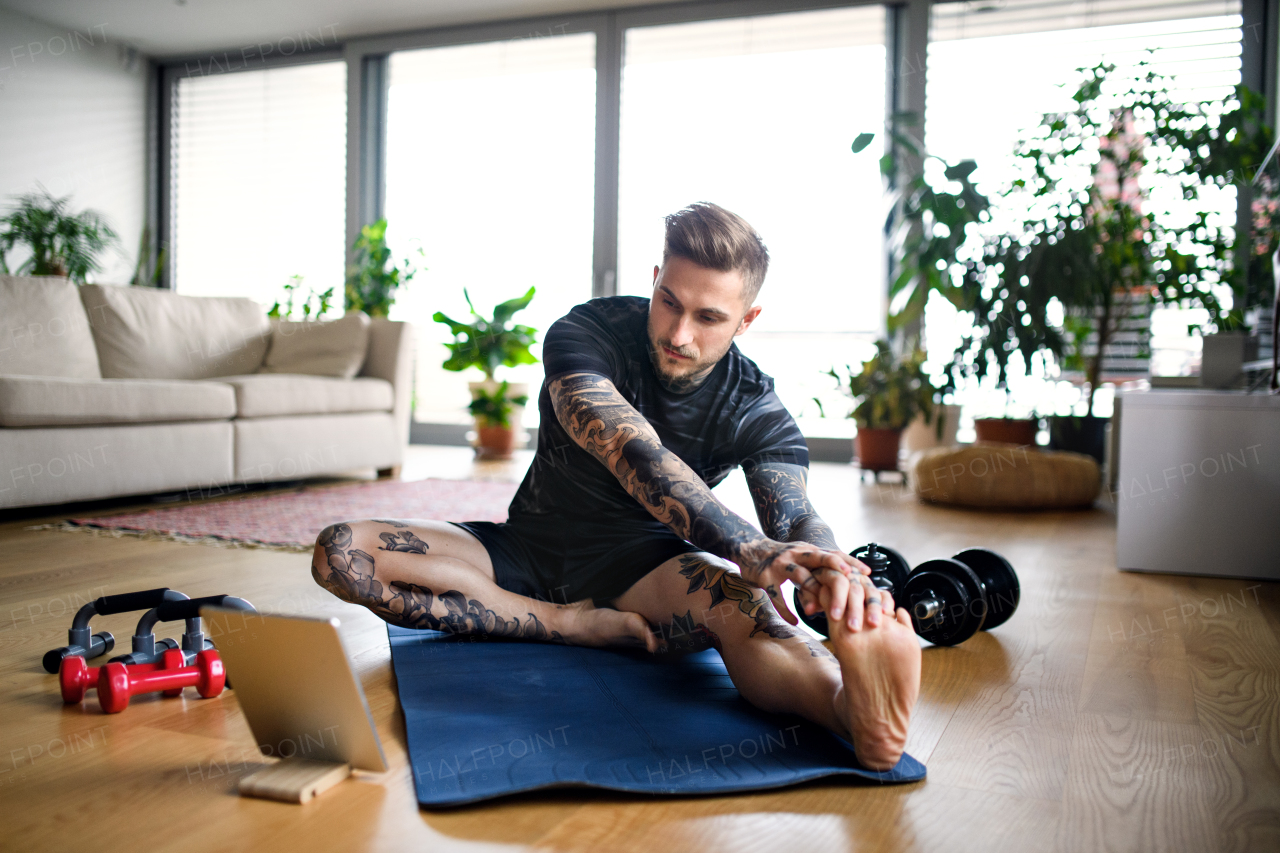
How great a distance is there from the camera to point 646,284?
19.7ft

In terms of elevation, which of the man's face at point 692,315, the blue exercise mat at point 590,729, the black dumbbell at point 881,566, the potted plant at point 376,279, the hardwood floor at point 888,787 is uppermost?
the potted plant at point 376,279

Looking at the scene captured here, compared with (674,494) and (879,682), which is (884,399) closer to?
(674,494)

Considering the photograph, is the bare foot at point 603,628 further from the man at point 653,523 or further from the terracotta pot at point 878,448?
the terracotta pot at point 878,448

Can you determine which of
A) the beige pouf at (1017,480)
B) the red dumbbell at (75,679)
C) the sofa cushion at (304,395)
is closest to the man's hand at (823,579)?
the red dumbbell at (75,679)

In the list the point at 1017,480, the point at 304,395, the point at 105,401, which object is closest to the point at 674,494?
the point at 105,401

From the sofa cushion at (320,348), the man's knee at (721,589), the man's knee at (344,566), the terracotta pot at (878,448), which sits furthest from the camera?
the terracotta pot at (878,448)

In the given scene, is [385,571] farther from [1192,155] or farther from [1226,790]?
[1192,155]

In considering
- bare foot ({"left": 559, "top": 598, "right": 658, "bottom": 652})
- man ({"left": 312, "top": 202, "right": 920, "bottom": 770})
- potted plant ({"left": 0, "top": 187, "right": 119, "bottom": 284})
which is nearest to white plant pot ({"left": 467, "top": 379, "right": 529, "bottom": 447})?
potted plant ({"left": 0, "top": 187, "right": 119, "bottom": 284})

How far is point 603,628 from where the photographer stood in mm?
1607

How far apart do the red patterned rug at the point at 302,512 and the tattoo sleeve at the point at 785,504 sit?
4.92ft

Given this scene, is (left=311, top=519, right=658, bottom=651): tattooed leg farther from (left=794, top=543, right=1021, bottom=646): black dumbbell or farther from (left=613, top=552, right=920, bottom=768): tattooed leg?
(left=794, top=543, right=1021, bottom=646): black dumbbell

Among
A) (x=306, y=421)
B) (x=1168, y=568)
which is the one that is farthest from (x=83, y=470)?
(x=1168, y=568)

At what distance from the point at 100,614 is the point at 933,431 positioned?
4.14 metres

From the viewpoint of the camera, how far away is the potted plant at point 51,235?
18.5 ft
